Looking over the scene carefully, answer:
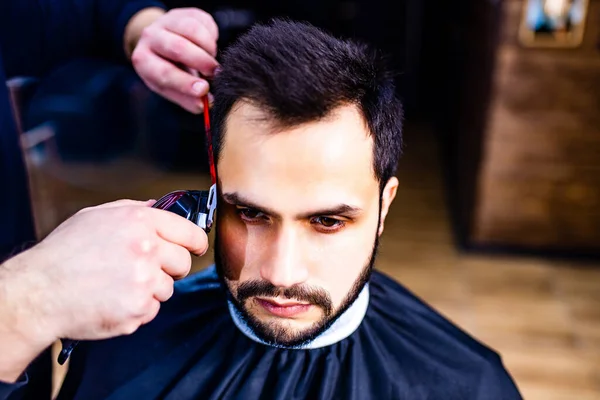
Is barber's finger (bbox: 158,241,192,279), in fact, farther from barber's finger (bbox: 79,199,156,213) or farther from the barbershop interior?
the barbershop interior

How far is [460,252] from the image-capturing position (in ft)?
9.87

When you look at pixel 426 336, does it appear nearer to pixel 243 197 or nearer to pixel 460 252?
pixel 243 197

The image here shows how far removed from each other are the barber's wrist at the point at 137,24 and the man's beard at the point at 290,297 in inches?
22.9

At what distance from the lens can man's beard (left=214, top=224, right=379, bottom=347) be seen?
967 millimetres

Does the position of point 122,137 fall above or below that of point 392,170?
below

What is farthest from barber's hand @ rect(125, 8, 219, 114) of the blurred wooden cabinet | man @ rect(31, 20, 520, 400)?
the blurred wooden cabinet

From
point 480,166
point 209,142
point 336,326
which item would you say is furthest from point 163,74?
point 480,166

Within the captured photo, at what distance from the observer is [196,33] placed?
1.12 metres

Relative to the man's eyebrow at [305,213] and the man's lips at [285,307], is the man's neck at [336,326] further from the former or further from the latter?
the man's eyebrow at [305,213]

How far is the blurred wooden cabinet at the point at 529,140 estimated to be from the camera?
8.33 feet

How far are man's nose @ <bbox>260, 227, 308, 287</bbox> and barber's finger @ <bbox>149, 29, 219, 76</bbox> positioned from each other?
37 centimetres

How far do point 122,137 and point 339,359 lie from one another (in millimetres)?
2590

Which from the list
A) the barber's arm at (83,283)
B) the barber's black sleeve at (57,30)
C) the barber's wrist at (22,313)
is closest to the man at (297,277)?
the barber's arm at (83,283)

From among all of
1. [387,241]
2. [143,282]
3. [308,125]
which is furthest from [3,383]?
[387,241]
